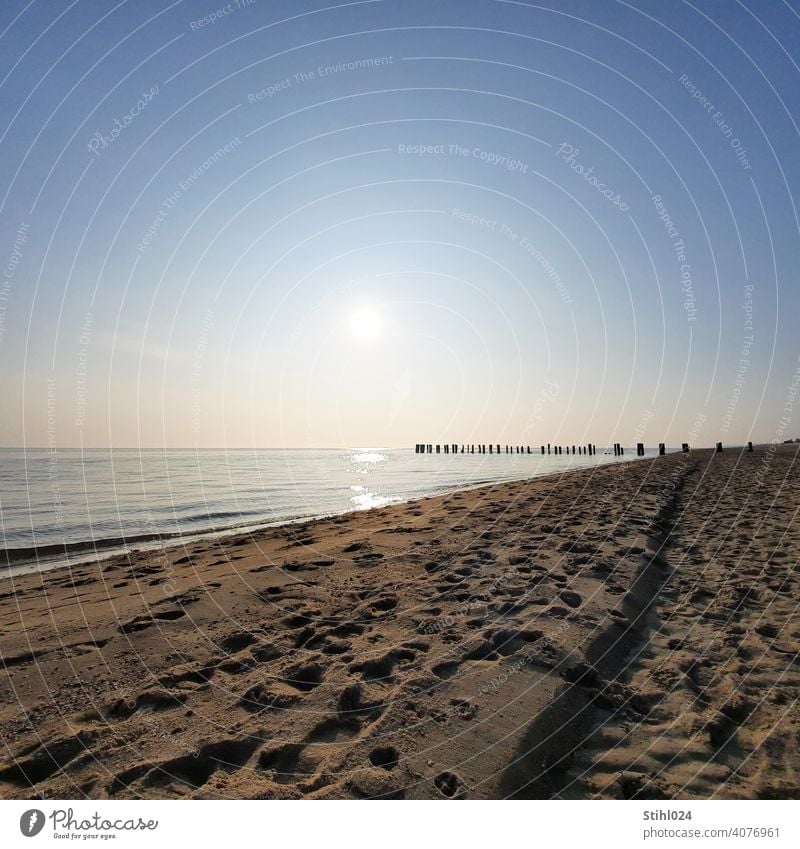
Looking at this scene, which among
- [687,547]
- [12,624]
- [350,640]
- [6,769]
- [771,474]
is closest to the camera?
[6,769]

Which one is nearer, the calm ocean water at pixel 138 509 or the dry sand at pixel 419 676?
the dry sand at pixel 419 676

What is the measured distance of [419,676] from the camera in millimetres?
4980

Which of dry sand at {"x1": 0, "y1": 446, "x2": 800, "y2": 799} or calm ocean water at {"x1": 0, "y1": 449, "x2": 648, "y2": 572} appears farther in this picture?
calm ocean water at {"x1": 0, "y1": 449, "x2": 648, "y2": 572}

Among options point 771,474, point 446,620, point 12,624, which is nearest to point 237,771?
point 446,620

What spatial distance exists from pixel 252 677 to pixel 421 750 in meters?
2.27

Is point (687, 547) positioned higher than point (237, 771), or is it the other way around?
point (687, 547)

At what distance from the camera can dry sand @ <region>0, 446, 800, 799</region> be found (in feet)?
12.2

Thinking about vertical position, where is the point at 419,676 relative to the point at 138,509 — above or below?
above

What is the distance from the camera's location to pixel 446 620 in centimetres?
650

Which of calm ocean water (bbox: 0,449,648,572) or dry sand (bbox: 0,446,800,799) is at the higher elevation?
dry sand (bbox: 0,446,800,799)

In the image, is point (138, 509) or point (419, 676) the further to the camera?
point (138, 509)

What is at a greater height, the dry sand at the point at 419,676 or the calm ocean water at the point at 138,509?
the dry sand at the point at 419,676

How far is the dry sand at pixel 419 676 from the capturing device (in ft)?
12.2
